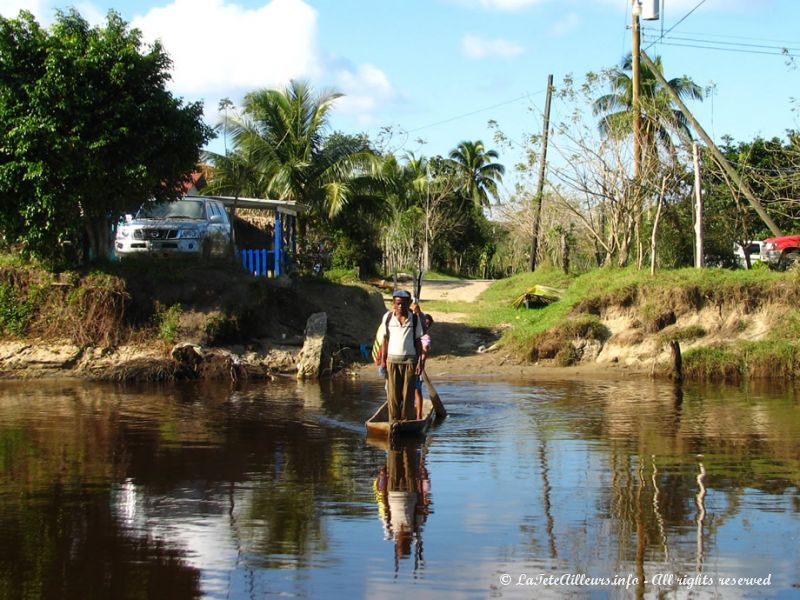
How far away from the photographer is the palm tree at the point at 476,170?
193 feet

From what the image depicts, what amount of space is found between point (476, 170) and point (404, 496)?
51.7 m

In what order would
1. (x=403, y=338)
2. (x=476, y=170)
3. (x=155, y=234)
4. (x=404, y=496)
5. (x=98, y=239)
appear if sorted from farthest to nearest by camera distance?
(x=476, y=170)
(x=155, y=234)
(x=98, y=239)
(x=403, y=338)
(x=404, y=496)

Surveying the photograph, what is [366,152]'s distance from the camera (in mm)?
32031

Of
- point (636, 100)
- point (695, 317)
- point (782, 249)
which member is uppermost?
point (636, 100)

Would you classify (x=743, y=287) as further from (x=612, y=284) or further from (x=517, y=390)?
(x=517, y=390)

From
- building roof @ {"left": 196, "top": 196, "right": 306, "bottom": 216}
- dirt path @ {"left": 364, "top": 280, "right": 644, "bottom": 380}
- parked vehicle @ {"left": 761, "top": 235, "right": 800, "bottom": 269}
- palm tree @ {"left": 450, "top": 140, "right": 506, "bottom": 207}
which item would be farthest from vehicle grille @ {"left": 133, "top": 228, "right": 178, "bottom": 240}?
palm tree @ {"left": 450, "top": 140, "right": 506, "bottom": 207}

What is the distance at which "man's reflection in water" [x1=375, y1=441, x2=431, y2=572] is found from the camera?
25.7 feet

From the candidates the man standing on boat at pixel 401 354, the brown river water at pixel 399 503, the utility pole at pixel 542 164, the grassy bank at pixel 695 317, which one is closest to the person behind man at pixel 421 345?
the man standing on boat at pixel 401 354

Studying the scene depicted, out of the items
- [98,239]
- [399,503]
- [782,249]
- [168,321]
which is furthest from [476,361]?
[782,249]

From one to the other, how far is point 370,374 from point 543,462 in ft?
30.1

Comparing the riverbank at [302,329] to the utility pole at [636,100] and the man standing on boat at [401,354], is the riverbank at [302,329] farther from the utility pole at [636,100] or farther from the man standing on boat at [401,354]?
the man standing on boat at [401,354]

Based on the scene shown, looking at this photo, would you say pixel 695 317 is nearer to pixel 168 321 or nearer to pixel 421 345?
pixel 421 345

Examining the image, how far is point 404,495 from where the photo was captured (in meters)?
9.39

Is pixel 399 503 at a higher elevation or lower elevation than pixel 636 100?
lower
